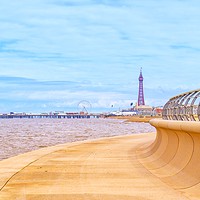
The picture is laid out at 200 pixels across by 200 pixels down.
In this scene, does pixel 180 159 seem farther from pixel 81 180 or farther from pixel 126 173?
pixel 81 180

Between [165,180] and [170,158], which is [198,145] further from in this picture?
[170,158]

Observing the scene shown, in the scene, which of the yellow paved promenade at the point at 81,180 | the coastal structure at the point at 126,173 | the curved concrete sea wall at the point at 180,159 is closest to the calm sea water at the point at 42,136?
the yellow paved promenade at the point at 81,180

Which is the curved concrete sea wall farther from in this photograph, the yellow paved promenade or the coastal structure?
the yellow paved promenade

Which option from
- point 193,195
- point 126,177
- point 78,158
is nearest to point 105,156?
point 78,158

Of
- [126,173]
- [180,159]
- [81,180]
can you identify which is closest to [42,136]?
[126,173]

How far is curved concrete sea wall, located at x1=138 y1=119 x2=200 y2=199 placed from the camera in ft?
34.0

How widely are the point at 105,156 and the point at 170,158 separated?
4193 mm

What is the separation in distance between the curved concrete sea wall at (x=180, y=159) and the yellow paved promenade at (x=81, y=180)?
284mm

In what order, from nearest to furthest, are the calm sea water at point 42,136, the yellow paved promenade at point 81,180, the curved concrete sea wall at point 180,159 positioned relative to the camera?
the yellow paved promenade at point 81,180 < the curved concrete sea wall at point 180,159 < the calm sea water at point 42,136

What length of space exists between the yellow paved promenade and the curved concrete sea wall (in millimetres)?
284

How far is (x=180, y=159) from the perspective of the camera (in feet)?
40.9

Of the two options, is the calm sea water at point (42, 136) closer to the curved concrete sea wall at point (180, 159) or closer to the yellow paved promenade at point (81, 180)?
the yellow paved promenade at point (81, 180)

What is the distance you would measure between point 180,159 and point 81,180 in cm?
241

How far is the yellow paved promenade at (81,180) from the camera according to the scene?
9.77 meters
